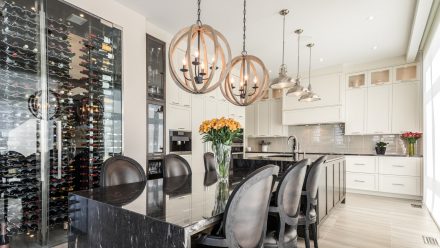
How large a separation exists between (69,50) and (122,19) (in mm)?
789

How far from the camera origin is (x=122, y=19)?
123 inches

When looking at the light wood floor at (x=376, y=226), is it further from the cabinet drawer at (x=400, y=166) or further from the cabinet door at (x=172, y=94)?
the cabinet door at (x=172, y=94)

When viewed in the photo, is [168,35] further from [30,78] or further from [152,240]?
[152,240]

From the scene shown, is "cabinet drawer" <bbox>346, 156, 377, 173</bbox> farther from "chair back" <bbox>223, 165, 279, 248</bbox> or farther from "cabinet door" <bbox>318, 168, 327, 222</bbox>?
"chair back" <bbox>223, 165, 279, 248</bbox>

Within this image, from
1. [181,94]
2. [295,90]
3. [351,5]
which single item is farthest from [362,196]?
[181,94]

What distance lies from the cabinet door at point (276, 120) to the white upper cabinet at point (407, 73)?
2669 millimetres

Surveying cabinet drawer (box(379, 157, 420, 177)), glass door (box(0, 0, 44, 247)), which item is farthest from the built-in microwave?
cabinet drawer (box(379, 157, 420, 177))

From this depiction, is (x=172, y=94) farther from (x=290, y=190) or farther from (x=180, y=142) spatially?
(x=290, y=190)

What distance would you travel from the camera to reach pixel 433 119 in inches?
136

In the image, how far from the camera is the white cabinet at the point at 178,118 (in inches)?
153

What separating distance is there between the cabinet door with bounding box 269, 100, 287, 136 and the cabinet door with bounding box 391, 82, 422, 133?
2.48m

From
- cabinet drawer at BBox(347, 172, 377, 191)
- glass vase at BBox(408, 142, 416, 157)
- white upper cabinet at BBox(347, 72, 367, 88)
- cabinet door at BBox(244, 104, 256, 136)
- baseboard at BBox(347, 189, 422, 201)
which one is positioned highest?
white upper cabinet at BBox(347, 72, 367, 88)

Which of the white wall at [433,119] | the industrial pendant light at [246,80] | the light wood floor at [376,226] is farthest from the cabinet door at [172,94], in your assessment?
the white wall at [433,119]

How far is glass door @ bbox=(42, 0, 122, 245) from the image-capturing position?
253cm
